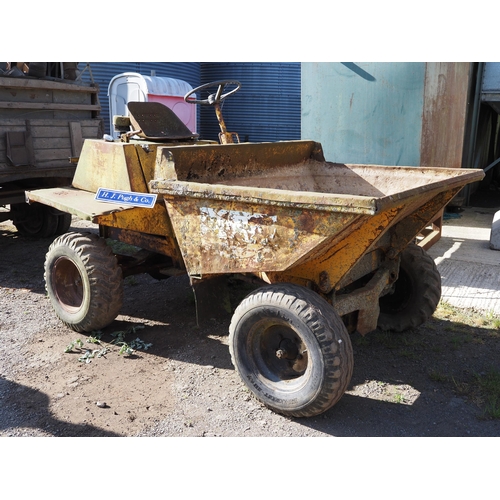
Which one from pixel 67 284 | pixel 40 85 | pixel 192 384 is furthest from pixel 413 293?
pixel 40 85

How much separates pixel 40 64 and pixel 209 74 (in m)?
8.02

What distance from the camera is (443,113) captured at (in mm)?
6234

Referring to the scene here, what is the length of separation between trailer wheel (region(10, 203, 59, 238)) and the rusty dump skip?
3853 millimetres

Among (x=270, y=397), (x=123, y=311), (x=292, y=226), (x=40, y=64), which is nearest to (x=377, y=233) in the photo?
(x=292, y=226)

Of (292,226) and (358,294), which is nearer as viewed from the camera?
(292,226)

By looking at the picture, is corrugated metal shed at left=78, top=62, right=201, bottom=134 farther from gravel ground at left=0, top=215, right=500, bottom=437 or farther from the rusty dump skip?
the rusty dump skip

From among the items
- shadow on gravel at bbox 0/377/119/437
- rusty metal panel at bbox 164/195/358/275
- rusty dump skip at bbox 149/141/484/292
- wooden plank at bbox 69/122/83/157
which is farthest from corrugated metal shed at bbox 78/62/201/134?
shadow on gravel at bbox 0/377/119/437

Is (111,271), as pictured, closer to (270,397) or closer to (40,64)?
(270,397)

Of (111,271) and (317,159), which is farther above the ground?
(317,159)

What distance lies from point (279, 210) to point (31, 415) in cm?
190

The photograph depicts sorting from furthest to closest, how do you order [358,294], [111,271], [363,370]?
[111,271]
[363,370]
[358,294]

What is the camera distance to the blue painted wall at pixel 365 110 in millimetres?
6320

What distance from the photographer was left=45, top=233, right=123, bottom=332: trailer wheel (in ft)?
13.6

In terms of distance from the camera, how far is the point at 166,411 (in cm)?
332
